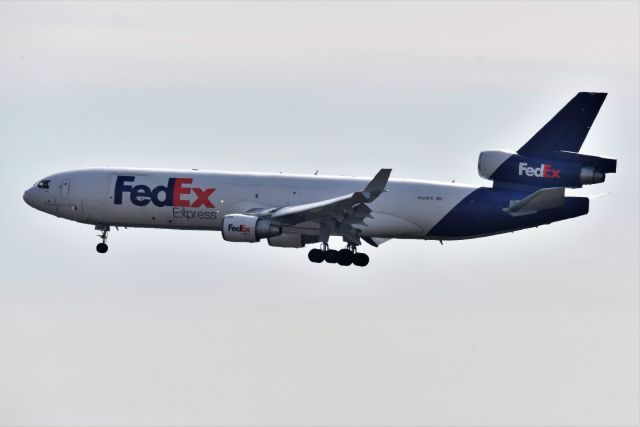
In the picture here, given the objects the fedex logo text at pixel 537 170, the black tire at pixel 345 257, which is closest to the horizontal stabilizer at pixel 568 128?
the fedex logo text at pixel 537 170

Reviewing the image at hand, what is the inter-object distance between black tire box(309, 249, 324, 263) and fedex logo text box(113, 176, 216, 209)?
669cm

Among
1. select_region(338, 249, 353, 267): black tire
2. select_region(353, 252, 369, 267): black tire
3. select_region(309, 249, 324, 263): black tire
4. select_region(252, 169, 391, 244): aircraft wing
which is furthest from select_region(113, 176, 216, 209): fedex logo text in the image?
select_region(353, 252, 369, 267): black tire

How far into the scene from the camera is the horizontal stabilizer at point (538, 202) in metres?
82.1

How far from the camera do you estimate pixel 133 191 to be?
292 feet

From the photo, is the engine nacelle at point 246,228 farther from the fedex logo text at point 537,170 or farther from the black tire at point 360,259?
the fedex logo text at point 537,170

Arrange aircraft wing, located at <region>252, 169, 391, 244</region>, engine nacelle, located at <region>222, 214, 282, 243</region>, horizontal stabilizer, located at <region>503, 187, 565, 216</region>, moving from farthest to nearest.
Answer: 1. engine nacelle, located at <region>222, 214, 282, 243</region>
2. horizontal stabilizer, located at <region>503, 187, 565, 216</region>
3. aircraft wing, located at <region>252, 169, 391, 244</region>

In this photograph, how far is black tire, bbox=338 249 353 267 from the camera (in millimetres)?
86625

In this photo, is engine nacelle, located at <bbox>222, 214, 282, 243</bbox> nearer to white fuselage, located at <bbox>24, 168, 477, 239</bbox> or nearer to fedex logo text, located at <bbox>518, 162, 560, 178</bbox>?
white fuselage, located at <bbox>24, 168, 477, 239</bbox>

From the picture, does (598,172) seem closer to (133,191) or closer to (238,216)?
(238,216)

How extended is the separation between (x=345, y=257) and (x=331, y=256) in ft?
2.79

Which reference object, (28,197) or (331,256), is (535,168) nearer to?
(331,256)

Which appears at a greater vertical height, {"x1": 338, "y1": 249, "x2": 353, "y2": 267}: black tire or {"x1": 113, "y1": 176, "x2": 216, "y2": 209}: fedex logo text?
{"x1": 113, "y1": 176, "x2": 216, "y2": 209}: fedex logo text

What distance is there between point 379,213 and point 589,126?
1347cm

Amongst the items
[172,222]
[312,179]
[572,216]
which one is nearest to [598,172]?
[572,216]
